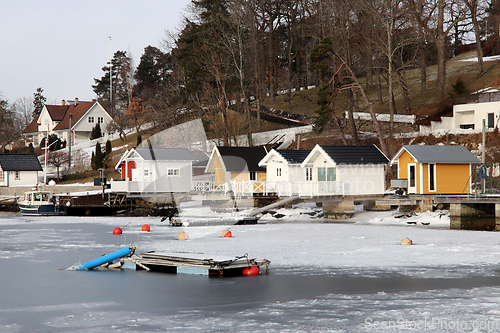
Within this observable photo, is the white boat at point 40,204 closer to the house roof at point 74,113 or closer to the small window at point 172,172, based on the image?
the small window at point 172,172

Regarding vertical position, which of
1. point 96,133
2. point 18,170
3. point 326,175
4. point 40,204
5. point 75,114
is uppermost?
point 75,114

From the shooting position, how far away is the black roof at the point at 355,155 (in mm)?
33125

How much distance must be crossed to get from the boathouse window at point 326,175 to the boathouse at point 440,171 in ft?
15.7

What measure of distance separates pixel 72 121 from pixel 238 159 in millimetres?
51517

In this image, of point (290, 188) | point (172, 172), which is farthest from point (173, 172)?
point (290, 188)

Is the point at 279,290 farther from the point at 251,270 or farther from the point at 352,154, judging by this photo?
the point at 352,154

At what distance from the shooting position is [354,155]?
1320 inches

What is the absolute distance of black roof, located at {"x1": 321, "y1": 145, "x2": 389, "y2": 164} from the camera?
33.1 metres

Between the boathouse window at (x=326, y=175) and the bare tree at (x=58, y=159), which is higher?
the bare tree at (x=58, y=159)

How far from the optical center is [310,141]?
170ft

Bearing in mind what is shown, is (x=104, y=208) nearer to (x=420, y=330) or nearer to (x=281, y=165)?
(x=281, y=165)

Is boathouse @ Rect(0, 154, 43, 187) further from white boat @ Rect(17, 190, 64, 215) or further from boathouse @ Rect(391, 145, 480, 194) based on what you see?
boathouse @ Rect(391, 145, 480, 194)

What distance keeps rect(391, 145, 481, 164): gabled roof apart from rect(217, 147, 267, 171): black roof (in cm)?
1264

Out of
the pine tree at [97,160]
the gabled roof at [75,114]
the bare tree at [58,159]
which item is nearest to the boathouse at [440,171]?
the pine tree at [97,160]
